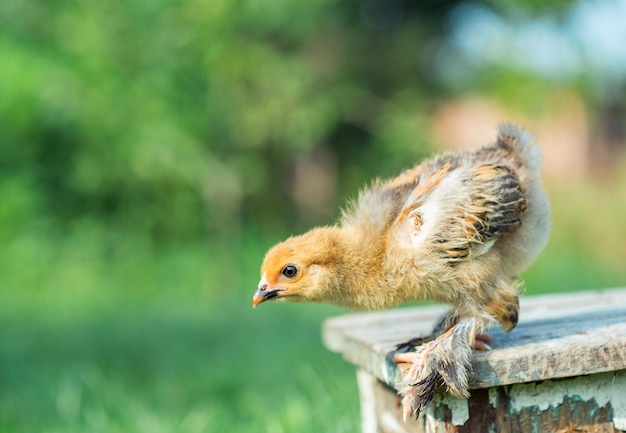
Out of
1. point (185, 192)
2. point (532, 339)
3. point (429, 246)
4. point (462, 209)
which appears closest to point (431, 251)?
point (429, 246)

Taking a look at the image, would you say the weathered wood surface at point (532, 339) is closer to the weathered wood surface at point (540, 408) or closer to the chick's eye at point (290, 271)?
the weathered wood surface at point (540, 408)

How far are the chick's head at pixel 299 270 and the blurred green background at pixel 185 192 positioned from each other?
1682 mm

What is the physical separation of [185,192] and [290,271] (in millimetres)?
9340

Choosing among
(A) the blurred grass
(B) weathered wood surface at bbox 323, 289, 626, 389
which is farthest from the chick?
(A) the blurred grass

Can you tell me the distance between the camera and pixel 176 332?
7.26 metres

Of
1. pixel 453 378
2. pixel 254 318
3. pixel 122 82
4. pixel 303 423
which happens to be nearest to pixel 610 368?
pixel 453 378

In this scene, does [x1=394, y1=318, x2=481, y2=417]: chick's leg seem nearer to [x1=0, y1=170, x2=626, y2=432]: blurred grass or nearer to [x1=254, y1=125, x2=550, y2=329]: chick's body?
[x1=254, y1=125, x2=550, y2=329]: chick's body

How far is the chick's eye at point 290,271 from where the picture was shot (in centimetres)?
264

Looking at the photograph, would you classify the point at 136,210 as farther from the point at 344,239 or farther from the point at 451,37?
the point at 344,239

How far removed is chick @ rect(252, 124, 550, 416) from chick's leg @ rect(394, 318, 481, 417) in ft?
0.22

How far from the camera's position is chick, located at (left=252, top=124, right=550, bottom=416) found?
8.36 feet

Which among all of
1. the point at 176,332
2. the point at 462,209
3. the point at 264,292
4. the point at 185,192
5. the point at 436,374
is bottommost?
the point at 436,374

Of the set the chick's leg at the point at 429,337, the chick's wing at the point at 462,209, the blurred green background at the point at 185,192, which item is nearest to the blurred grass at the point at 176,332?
the blurred green background at the point at 185,192

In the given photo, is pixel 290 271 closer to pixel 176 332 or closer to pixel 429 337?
pixel 429 337
